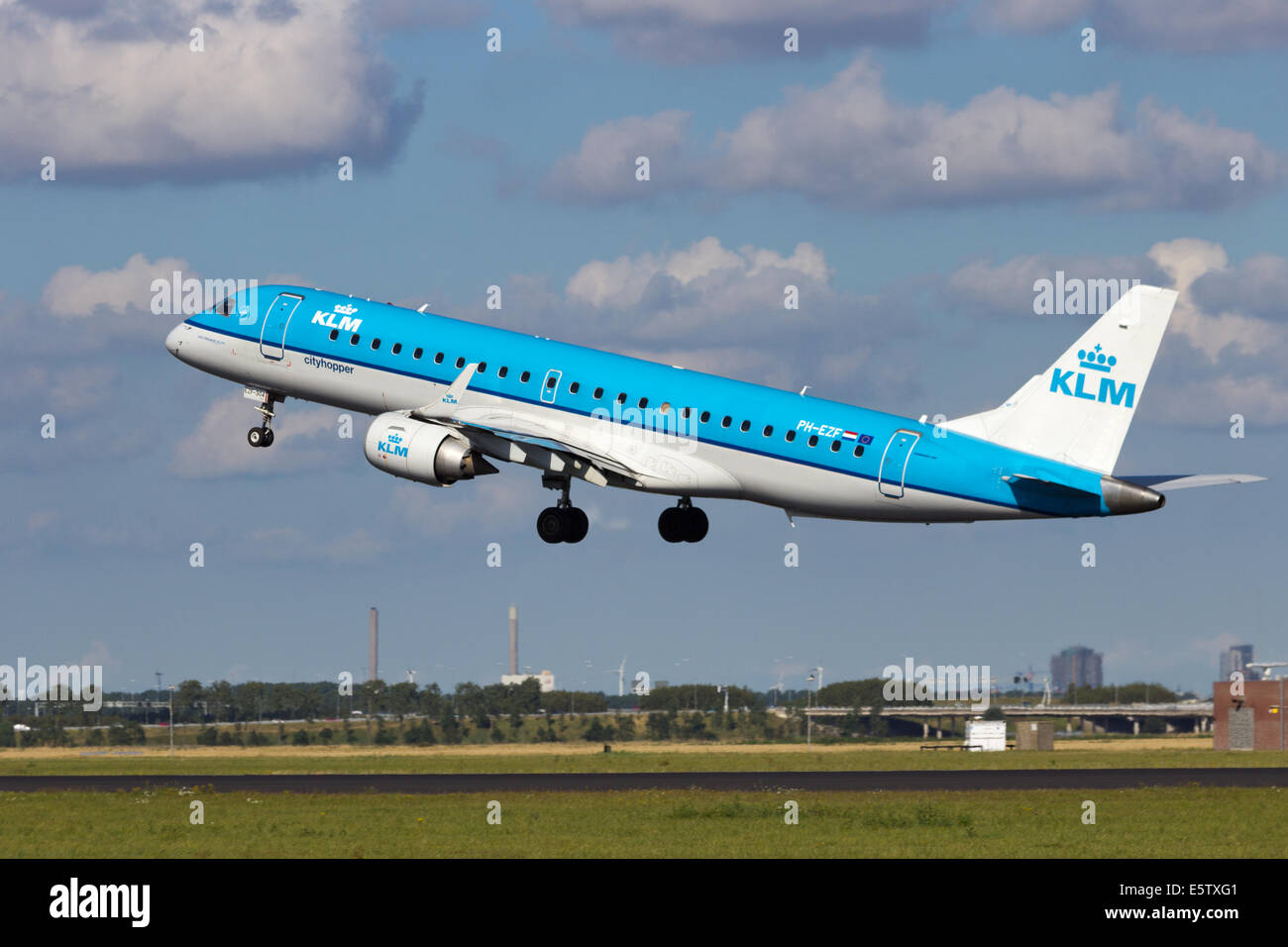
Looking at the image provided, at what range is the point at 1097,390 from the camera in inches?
2196

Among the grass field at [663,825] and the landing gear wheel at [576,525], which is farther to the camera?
the landing gear wheel at [576,525]

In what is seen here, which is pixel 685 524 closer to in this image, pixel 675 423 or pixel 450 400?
pixel 675 423

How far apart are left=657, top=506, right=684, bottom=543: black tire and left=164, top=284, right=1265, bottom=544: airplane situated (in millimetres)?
72

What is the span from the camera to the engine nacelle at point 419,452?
60.8 m

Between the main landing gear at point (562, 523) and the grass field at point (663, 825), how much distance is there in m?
8.95

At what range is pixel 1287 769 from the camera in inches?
3322

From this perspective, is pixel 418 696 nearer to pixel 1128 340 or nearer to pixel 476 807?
pixel 476 807

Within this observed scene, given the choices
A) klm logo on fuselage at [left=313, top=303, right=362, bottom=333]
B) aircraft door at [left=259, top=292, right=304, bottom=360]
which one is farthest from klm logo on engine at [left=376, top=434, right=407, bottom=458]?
aircraft door at [left=259, top=292, right=304, bottom=360]

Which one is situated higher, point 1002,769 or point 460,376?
point 460,376

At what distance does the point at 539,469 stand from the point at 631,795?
11963mm

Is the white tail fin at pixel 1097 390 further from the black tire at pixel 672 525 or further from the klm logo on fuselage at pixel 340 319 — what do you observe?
the klm logo on fuselage at pixel 340 319

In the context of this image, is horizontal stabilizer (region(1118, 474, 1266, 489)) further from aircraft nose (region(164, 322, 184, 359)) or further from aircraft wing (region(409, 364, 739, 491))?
aircraft nose (region(164, 322, 184, 359))

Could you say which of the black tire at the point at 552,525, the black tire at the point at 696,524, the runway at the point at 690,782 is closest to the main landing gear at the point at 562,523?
the black tire at the point at 552,525
